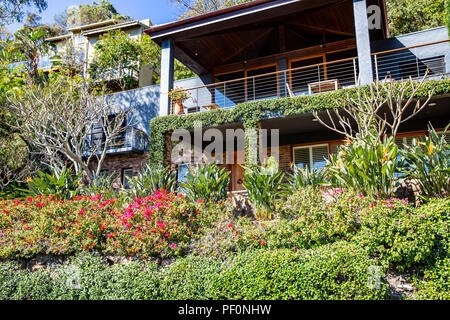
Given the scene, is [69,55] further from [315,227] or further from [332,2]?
[315,227]

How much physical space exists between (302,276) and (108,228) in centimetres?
464

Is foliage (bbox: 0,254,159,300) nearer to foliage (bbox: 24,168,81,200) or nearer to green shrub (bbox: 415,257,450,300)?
foliage (bbox: 24,168,81,200)

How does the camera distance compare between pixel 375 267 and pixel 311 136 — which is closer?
pixel 375 267

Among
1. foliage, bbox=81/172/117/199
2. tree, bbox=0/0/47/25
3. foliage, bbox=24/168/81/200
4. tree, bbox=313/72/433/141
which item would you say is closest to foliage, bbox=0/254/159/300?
foliage, bbox=81/172/117/199

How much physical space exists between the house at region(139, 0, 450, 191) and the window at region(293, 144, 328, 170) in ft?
0.12

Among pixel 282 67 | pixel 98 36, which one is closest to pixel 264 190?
pixel 282 67

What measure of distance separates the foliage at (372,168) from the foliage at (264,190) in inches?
63.2

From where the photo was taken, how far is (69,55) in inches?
855

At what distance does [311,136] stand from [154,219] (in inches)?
307

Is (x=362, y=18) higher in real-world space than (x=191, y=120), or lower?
higher

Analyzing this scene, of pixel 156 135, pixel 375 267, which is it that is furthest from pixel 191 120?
pixel 375 267

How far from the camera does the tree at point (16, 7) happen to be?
18.4 meters

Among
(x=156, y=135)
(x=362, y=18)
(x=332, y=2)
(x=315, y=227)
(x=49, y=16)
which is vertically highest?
(x=49, y=16)

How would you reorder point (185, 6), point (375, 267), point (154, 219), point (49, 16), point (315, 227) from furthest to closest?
point (49, 16) → point (185, 6) → point (154, 219) → point (315, 227) → point (375, 267)
